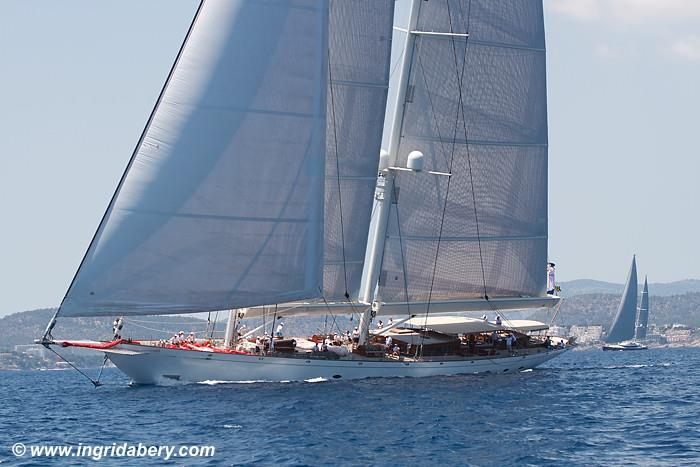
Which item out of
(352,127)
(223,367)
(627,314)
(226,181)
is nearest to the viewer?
(226,181)

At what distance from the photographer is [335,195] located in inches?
1939

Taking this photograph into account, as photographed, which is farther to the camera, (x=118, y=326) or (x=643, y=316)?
(x=643, y=316)

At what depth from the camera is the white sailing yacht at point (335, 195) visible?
42.2 meters

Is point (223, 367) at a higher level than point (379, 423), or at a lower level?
higher

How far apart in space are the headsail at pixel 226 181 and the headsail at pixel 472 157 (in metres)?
8.05

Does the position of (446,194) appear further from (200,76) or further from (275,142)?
(200,76)

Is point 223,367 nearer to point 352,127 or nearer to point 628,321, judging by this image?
point 352,127

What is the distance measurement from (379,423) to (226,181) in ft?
37.0

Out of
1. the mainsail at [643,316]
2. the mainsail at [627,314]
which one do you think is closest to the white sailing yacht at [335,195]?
the mainsail at [627,314]

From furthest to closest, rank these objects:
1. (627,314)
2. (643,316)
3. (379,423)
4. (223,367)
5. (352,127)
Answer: (643,316), (627,314), (352,127), (223,367), (379,423)

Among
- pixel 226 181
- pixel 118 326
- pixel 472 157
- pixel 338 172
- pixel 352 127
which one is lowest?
pixel 118 326

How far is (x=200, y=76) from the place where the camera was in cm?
4234

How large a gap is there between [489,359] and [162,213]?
18815 millimetres

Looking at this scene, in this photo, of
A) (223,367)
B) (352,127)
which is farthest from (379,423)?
(352,127)
